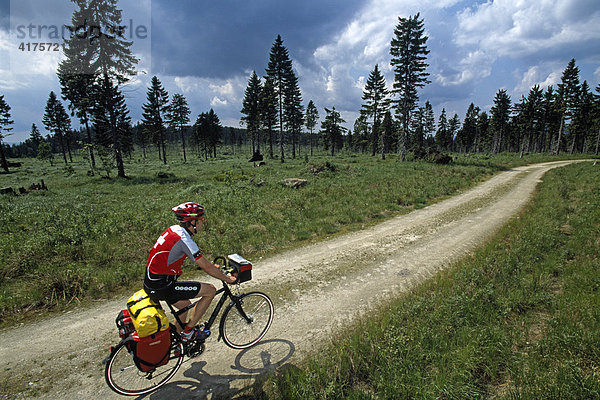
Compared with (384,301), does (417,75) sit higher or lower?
higher

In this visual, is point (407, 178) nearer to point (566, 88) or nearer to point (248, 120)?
point (248, 120)

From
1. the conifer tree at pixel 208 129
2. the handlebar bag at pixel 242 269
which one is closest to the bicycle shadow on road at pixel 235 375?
the handlebar bag at pixel 242 269

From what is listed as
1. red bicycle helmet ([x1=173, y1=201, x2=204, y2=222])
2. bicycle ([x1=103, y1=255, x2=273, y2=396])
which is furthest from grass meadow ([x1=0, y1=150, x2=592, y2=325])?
red bicycle helmet ([x1=173, y1=201, x2=204, y2=222])

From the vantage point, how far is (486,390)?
351 centimetres

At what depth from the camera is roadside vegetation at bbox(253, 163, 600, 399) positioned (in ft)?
11.3

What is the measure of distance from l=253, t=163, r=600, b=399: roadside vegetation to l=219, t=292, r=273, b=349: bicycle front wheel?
1000 mm

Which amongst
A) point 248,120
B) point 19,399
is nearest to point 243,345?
point 19,399

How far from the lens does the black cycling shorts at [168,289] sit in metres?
3.82

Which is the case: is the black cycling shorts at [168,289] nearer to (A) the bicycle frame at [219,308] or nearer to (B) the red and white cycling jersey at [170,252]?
(B) the red and white cycling jersey at [170,252]

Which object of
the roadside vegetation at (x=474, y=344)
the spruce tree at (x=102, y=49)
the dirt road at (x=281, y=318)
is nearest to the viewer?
the roadside vegetation at (x=474, y=344)

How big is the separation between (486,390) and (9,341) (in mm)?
8373

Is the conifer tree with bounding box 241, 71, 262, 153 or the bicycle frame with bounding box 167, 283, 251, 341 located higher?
the conifer tree with bounding box 241, 71, 262, 153

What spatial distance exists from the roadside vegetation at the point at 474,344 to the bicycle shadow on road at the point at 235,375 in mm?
264

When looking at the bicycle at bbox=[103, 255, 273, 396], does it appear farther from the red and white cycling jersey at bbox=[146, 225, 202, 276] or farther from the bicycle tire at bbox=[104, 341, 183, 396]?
the red and white cycling jersey at bbox=[146, 225, 202, 276]
